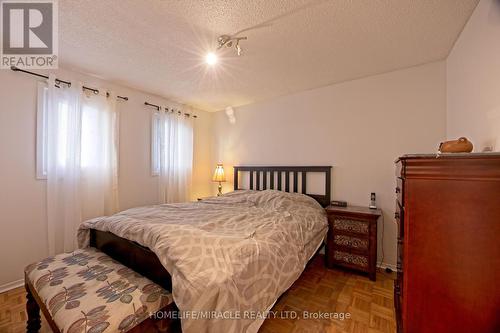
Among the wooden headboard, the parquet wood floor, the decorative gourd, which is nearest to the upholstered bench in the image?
the parquet wood floor

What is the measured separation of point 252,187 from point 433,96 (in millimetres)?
2577

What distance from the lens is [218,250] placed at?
1.19 metres

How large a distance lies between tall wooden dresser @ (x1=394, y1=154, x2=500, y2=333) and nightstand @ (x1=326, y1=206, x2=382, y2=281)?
4.07 ft

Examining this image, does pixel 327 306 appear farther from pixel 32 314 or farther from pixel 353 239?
pixel 32 314

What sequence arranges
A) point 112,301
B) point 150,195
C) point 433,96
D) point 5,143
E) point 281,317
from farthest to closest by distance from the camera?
point 150,195 < point 433,96 < point 5,143 < point 281,317 < point 112,301

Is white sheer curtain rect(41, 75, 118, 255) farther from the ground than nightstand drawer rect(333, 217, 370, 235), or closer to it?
farther from the ground

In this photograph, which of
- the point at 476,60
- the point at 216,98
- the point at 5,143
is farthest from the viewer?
the point at 216,98

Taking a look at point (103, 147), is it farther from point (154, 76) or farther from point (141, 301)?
point (141, 301)

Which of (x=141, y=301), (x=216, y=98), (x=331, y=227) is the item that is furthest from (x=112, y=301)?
(x=216, y=98)

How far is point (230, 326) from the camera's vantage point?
3.39 feet

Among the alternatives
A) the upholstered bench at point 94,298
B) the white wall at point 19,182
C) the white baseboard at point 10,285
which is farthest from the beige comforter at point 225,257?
the white baseboard at point 10,285

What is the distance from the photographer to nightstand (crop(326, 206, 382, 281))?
2104 millimetres

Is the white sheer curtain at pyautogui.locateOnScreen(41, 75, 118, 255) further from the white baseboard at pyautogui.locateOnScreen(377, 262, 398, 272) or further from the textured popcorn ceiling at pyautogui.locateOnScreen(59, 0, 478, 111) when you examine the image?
the white baseboard at pyautogui.locateOnScreen(377, 262, 398, 272)

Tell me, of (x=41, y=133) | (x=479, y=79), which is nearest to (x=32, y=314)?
(x=41, y=133)
